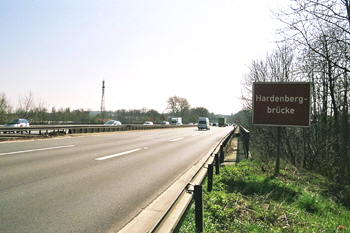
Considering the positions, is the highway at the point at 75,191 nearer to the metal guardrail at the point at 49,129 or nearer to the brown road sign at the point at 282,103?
the brown road sign at the point at 282,103

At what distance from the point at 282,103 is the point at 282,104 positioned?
30 mm

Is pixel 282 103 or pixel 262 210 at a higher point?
pixel 282 103

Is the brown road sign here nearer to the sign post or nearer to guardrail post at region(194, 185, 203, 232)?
the sign post

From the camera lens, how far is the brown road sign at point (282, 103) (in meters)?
8.10

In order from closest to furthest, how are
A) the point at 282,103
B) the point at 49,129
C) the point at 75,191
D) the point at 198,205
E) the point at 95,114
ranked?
the point at 198,205, the point at 75,191, the point at 282,103, the point at 49,129, the point at 95,114

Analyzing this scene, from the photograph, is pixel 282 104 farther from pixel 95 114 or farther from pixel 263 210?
pixel 95 114

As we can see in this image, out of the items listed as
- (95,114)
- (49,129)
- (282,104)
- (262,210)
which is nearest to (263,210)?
(262,210)

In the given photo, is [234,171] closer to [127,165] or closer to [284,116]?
[284,116]

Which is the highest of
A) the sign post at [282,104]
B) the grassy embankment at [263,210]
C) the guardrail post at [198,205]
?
the sign post at [282,104]

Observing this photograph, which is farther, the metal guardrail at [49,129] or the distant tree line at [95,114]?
the distant tree line at [95,114]

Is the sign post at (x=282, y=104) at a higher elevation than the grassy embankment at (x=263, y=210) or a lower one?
higher

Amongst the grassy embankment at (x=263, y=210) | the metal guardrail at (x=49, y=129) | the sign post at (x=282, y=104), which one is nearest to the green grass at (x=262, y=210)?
the grassy embankment at (x=263, y=210)

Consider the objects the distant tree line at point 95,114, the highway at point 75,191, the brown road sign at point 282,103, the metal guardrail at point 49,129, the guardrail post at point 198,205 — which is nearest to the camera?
the guardrail post at point 198,205

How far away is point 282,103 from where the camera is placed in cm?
838
